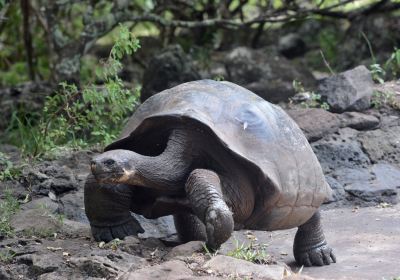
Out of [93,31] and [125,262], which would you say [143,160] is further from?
[93,31]

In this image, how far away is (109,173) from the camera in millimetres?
4062

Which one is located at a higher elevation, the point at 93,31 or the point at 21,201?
the point at 93,31

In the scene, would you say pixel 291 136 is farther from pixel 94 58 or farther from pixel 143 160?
pixel 94 58

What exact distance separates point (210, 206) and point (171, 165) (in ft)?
1.19

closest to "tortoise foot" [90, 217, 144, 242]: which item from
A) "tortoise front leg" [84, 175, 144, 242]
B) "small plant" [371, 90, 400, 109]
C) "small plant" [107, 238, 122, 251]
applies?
"tortoise front leg" [84, 175, 144, 242]

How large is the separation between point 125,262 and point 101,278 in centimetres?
19

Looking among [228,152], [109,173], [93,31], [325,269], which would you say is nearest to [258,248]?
[325,269]

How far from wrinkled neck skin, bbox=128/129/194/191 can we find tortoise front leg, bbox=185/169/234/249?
130 mm

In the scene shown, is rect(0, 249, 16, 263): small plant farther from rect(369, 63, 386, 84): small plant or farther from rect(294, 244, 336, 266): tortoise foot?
rect(369, 63, 386, 84): small plant

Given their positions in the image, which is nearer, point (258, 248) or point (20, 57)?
point (258, 248)

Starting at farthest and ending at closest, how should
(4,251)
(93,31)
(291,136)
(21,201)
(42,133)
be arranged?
(93,31), (42,133), (21,201), (291,136), (4,251)

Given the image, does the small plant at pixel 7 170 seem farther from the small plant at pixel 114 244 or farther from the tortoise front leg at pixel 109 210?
the small plant at pixel 114 244

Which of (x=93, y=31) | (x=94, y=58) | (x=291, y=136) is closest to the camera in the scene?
(x=291, y=136)

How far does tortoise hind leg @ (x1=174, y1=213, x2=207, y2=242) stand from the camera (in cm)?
484
